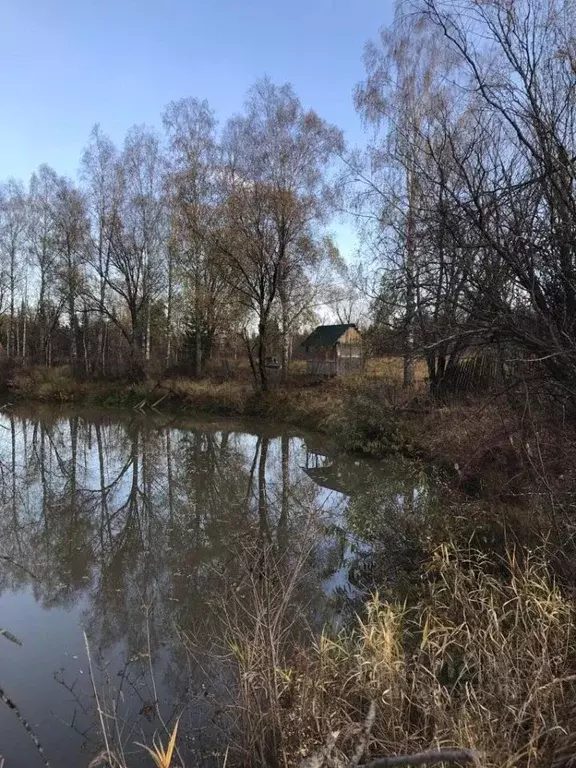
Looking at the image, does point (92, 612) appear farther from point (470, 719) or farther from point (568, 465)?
point (568, 465)

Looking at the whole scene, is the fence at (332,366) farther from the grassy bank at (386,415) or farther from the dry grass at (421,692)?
the dry grass at (421,692)

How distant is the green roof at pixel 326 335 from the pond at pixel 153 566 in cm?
1589

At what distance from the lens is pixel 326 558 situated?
22.7ft

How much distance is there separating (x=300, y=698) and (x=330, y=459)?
1152 cm

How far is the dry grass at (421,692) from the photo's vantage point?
2711mm

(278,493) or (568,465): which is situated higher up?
(568,465)

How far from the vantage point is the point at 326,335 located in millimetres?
33469

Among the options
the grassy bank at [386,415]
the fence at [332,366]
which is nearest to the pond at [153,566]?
the grassy bank at [386,415]

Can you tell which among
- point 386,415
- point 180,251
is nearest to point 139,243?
point 180,251

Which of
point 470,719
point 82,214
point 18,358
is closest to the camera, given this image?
point 470,719

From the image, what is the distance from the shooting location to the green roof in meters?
30.7

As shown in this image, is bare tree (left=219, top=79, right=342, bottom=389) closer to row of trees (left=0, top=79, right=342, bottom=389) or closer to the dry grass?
row of trees (left=0, top=79, right=342, bottom=389)

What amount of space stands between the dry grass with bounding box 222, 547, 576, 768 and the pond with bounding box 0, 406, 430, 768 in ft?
1.45

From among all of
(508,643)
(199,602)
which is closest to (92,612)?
(199,602)
